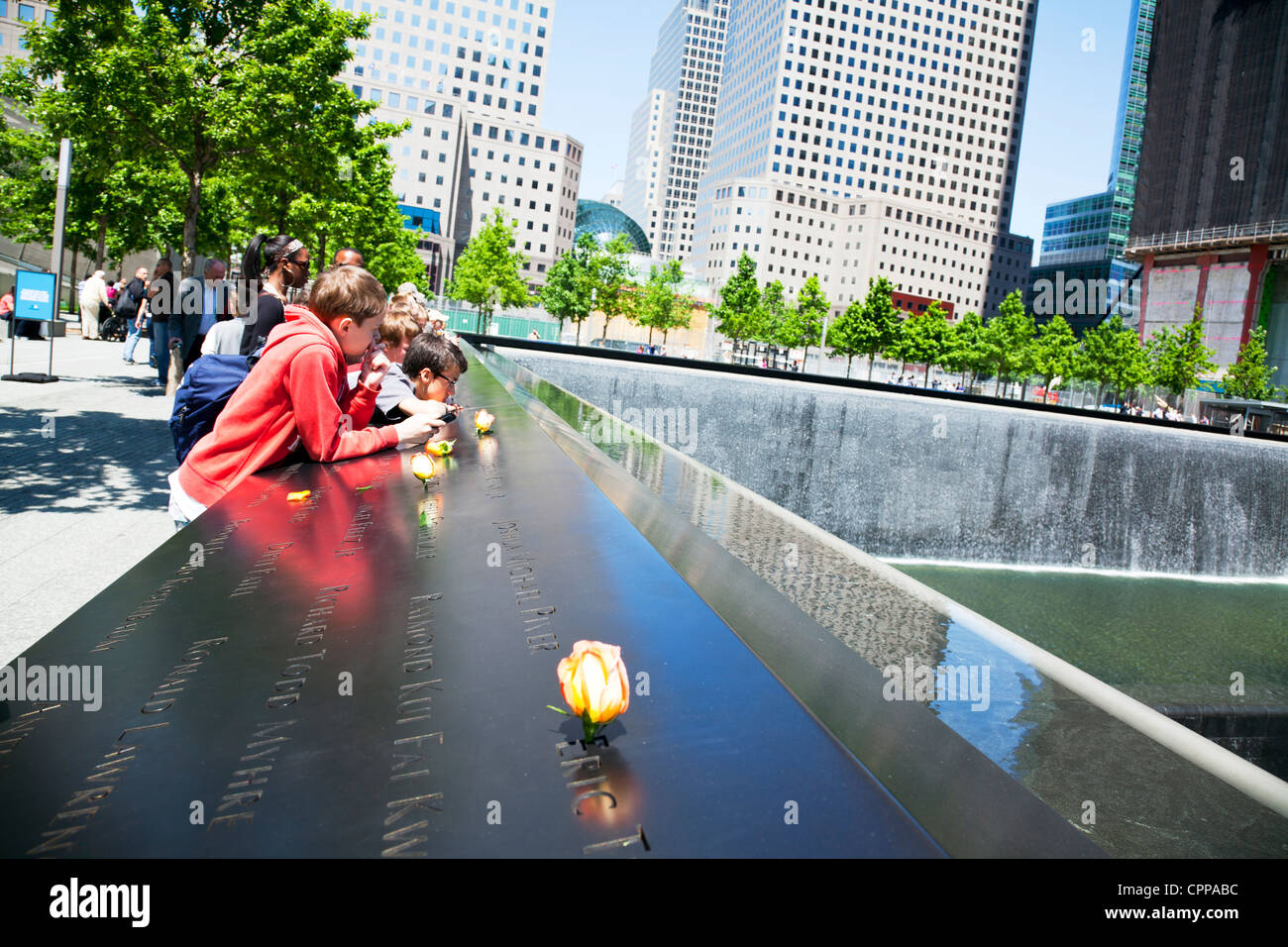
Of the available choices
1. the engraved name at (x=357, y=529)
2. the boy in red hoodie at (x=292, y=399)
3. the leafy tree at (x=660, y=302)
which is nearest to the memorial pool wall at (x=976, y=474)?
the boy in red hoodie at (x=292, y=399)

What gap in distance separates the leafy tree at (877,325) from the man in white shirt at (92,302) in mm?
48761

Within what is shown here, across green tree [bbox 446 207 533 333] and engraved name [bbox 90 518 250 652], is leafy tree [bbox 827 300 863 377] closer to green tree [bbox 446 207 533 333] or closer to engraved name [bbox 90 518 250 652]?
green tree [bbox 446 207 533 333]

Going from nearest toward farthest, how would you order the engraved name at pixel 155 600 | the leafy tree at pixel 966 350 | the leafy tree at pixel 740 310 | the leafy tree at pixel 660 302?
the engraved name at pixel 155 600 < the leafy tree at pixel 966 350 < the leafy tree at pixel 740 310 < the leafy tree at pixel 660 302

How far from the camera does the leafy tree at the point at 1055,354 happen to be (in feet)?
197

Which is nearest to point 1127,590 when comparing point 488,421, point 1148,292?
point 488,421

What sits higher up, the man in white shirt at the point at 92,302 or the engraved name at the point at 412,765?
the man in white shirt at the point at 92,302

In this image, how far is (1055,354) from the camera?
60.8m

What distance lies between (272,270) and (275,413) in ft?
9.76

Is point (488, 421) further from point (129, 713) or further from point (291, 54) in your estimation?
point (291, 54)

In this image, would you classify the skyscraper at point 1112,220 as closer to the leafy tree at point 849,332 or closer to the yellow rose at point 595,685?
the leafy tree at point 849,332

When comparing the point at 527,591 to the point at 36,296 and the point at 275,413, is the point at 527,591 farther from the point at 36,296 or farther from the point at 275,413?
the point at 36,296

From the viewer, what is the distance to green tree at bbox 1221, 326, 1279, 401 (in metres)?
52.4

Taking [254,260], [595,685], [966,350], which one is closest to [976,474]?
[254,260]

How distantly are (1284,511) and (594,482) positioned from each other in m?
17.0
